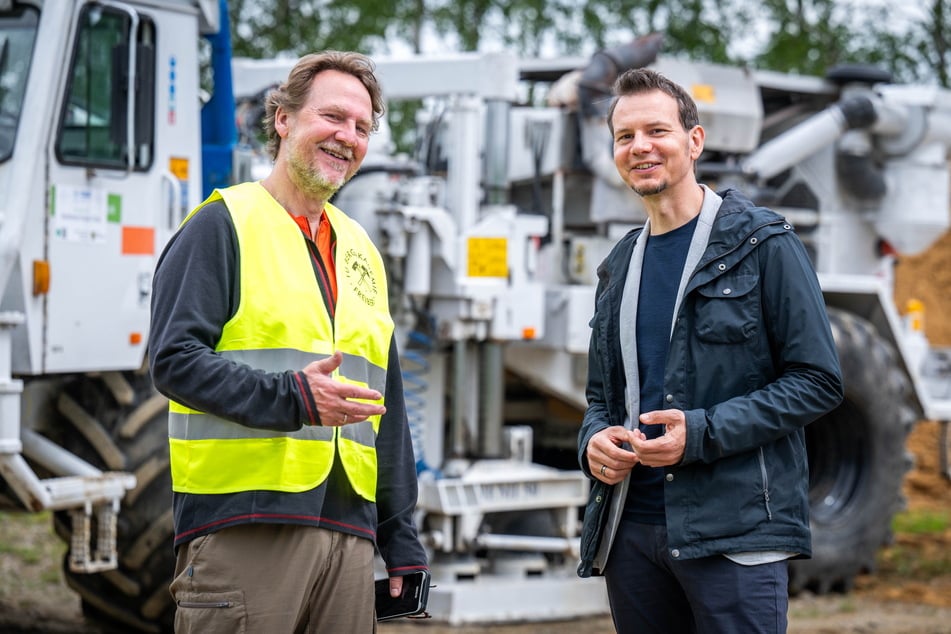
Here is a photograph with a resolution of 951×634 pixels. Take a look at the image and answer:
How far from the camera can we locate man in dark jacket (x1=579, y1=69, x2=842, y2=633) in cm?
296

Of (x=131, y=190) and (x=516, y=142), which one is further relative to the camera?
(x=516, y=142)

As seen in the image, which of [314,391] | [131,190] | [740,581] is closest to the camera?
[314,391]

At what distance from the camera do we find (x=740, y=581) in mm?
2953

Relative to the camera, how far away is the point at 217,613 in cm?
278

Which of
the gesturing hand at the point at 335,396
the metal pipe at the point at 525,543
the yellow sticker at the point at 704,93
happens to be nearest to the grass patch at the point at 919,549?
the metal pipe at the point at 525,543

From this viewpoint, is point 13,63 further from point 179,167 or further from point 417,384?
point 417,384

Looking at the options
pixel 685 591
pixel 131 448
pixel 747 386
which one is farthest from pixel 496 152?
pixel 685 591

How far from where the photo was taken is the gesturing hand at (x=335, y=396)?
2715 mm

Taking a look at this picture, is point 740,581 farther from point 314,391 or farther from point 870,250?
point 870,250

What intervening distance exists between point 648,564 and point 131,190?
10.1ft

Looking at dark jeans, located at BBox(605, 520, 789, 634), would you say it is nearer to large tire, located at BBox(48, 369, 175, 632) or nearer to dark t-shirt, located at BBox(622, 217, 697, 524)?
dark t-shirt, located at BBox(622, 217, 697, 524)

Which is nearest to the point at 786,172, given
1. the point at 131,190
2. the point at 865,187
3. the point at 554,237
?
the point at 865,187

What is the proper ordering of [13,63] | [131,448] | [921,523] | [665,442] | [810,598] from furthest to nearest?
1. [921,523]
2. [810,598]
3. [131,448]
4. [13,63]
5. [665,442]

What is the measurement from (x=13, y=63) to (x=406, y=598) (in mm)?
3025
